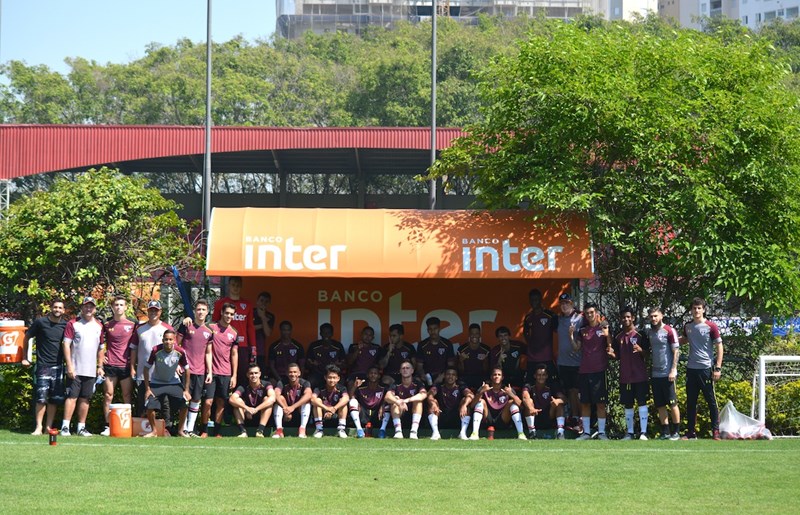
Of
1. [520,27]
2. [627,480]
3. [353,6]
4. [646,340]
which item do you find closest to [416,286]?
[646,340]

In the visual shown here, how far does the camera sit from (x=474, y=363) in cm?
1562

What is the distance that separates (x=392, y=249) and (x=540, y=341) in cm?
239

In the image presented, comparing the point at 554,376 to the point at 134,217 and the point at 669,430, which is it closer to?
the point at 669,430

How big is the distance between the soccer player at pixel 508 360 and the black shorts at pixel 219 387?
3621mm

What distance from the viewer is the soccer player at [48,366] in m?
14.6

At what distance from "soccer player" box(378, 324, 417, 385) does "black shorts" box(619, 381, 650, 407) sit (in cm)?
284

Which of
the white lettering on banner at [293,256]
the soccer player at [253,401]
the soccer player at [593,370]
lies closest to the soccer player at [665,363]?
the soccer player at [593,370]

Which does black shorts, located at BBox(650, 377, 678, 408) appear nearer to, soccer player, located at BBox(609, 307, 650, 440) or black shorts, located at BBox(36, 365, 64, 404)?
soccer player, located at BBox(609, 307, 650, 440)

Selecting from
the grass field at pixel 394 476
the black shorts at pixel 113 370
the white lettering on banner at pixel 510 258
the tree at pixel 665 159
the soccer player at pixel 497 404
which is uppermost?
the tree at pixel 665 159

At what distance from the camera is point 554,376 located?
15492mm

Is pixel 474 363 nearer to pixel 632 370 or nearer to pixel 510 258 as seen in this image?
pixel 510 258

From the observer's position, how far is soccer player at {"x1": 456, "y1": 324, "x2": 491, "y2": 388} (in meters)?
15.6

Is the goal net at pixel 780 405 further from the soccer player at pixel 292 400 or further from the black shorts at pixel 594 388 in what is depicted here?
the soccer player at pixel 292 400

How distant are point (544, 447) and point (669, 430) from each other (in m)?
2.29
